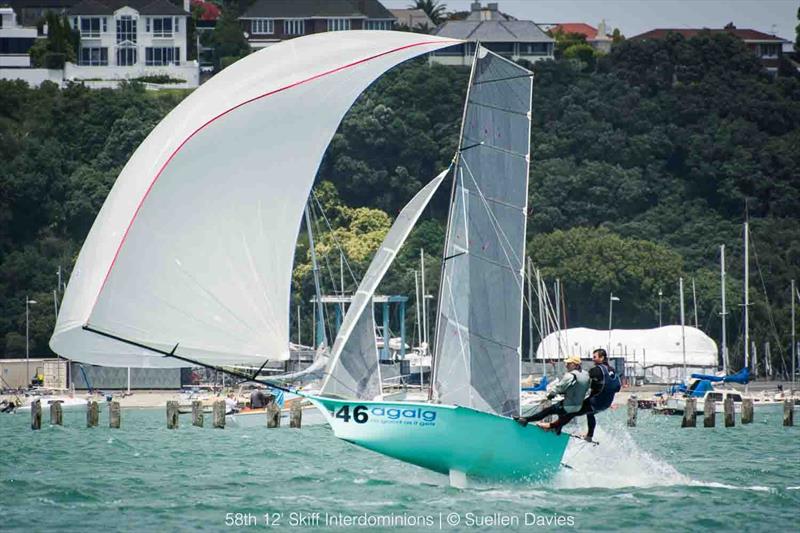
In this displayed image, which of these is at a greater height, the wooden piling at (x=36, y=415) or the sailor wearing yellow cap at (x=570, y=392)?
the sailor wearing yellow cap at (x=570, y=392)

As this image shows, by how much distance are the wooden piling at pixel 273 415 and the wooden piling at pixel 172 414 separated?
7.55 ft

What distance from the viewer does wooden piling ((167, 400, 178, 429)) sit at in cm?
4181

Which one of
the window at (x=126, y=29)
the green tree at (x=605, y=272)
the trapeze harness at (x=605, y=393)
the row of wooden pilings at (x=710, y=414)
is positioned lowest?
the row of wooden pilings at (x=710, y=414)

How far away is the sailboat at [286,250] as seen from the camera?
20891 millimetres

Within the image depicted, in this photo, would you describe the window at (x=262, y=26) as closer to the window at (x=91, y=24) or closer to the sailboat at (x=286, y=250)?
the window at (x=91, y=24)

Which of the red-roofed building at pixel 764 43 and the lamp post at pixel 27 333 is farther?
the red-roofed building at pixel 764 43

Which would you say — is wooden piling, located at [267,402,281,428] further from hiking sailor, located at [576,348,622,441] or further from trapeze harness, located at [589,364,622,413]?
trapeze harness, located at [589,364,622,413]

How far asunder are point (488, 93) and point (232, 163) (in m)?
4.43

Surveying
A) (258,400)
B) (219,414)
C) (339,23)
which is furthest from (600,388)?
(339,23)

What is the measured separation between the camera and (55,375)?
67312 mm

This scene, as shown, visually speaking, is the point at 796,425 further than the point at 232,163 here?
Yes

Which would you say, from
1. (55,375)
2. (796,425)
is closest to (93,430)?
(796,425)

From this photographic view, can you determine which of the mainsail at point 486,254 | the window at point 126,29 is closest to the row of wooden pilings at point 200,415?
the mainsail at point 486,254

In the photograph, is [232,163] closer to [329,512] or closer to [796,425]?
[329,512]
